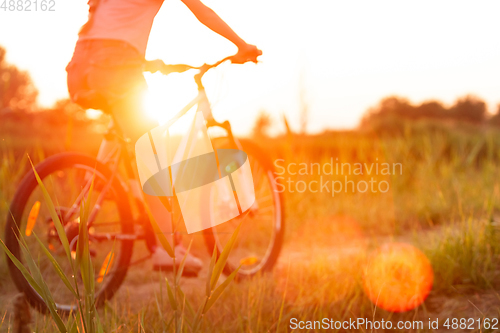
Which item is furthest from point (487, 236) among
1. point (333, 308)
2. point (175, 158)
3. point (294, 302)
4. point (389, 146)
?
point (389, 146)

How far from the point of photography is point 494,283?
86.8 inches

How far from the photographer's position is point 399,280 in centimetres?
229

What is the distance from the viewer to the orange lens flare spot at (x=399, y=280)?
2145 millimetres

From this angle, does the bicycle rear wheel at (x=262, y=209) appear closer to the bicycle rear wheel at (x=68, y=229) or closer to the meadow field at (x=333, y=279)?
the meadow field at (x=333, y=279)

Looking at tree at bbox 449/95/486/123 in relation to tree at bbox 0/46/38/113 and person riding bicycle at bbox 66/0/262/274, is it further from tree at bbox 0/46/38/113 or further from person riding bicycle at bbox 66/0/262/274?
person riding bicycle at bbox 66/0/262/274

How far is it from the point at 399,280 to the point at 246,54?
1.64 meters

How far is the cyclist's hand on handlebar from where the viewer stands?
7.02ft

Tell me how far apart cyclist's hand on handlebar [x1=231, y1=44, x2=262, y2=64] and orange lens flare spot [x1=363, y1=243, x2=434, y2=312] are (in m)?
1.38

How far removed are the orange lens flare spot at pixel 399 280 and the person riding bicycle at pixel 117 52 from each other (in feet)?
5.26

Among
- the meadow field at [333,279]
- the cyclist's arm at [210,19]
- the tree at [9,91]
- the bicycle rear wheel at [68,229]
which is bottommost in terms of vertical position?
the meadow field at [333,279]

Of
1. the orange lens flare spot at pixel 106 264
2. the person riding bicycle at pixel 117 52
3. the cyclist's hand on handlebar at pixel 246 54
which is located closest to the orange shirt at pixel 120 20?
the person riding bicycle at pixel 117 52

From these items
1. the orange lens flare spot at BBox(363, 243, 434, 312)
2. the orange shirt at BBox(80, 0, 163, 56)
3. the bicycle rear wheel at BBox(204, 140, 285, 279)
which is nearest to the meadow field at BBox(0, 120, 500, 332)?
the orange lens flare spot at BBox(363, 243, 434, 312)

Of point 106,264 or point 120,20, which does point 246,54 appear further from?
point 106,264

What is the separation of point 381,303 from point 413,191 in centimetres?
359
